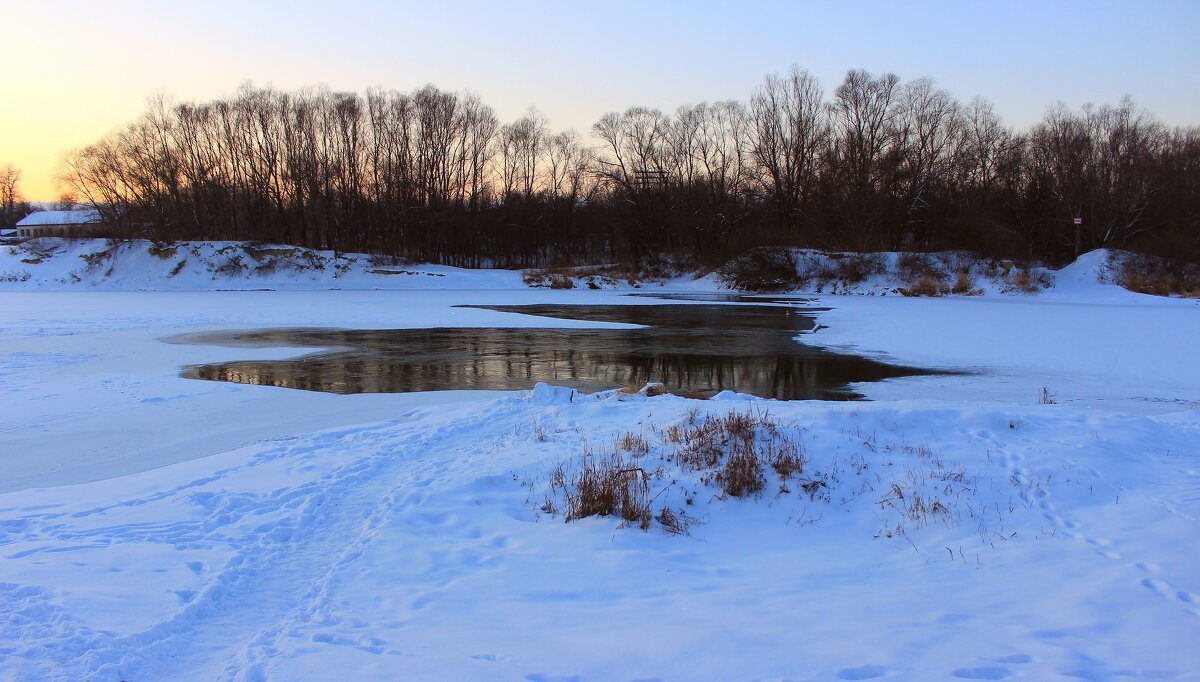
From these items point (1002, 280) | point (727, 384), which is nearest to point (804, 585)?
point (727, 384)

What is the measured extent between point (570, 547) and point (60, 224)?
363 ft

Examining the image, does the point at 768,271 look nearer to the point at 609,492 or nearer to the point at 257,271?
the point at 257,271

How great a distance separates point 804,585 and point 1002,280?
44154 mm

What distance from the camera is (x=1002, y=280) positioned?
4191 cm

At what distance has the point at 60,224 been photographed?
89250 mm

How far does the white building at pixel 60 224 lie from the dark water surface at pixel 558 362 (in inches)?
2360

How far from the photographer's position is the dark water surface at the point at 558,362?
13.6 meters

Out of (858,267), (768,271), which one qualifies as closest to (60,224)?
(768,271)

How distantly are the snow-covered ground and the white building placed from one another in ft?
229

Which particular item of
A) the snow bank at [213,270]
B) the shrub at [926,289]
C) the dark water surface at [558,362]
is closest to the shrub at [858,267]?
the shrub at [926,289]

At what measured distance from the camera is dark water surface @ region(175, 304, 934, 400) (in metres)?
13.6

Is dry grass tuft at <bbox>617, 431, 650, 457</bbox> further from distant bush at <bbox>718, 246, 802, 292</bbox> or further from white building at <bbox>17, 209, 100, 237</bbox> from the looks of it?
white building at <bbox>17, 209, 100, 237</bbox>

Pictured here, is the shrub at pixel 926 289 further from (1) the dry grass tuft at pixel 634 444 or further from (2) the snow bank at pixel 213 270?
(1) the dry grass tuft at pixel 634 444

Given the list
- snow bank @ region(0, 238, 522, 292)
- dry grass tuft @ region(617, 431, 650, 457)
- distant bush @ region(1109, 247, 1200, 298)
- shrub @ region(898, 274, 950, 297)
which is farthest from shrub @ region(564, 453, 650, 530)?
snow bank @ region(0, 238, 522, 292)
